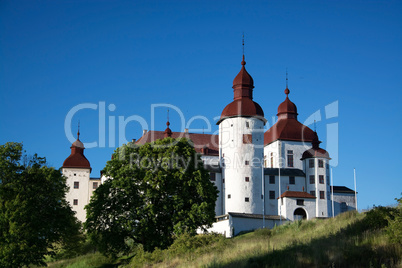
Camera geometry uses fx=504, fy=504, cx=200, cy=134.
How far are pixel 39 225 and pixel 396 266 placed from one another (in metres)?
22.2

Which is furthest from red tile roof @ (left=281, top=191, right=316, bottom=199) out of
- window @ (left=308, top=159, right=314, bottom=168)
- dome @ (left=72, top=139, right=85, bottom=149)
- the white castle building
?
dome @ (left=72, top=139, right=85, bottom=149)

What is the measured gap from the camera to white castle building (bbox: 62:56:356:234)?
50781mm

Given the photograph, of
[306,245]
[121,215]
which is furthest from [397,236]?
[121,215]

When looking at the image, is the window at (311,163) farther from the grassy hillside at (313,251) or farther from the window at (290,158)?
the grassy hillside at (313,251)

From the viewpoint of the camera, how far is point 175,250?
2527cm

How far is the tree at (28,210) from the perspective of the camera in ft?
97.3

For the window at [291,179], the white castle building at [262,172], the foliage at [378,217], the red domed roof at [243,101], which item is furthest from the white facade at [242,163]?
the foliage at [378,217]

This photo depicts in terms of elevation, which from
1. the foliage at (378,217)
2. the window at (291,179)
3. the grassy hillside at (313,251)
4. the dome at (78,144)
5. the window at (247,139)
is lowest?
the grassy hillside at (313,251)

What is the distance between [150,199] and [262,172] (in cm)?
2206

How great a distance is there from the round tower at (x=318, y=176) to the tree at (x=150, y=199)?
21745 mm

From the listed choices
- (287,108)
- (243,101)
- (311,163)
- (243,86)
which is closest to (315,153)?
(311,163)

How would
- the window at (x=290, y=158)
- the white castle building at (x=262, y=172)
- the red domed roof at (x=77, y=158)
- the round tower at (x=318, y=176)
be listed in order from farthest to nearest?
the red domed roof at (x=77, y=158) < the window at (x=290, y=158) < the round tower at (x=318, y=176) < the white castle building at (x=262, y=172)

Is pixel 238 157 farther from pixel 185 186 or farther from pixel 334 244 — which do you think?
pixel 334 244

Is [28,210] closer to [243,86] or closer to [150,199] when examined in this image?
[150,199]
